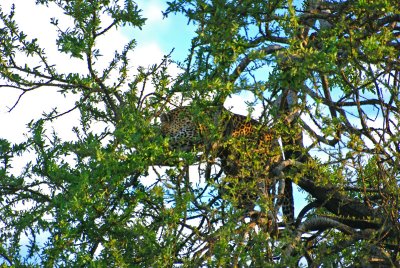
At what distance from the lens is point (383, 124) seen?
20.5 ft

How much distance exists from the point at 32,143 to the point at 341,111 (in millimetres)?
2504

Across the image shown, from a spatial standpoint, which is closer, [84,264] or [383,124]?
[84,264]

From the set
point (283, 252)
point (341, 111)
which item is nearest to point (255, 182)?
point (283, 252)

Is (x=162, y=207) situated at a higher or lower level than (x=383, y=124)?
lower

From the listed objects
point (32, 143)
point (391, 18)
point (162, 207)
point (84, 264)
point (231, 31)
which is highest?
point (391, 18)

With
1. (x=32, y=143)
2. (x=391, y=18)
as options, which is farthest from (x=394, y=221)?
(x=32, y=143)

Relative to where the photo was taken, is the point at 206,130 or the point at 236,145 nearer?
the point at 206,130

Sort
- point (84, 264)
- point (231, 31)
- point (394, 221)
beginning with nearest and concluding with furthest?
point (84, 264)
point (231, 31)
point (394, 221)

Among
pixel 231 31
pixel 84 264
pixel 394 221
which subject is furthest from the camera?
pixel 394 221

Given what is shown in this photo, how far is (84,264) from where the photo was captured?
5.32 m

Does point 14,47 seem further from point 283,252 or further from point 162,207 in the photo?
point 283,252

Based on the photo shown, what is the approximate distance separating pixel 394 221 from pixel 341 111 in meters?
0.99

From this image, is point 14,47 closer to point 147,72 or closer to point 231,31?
point 147,72

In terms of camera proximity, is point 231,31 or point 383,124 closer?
point 231,31
